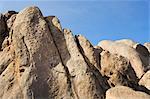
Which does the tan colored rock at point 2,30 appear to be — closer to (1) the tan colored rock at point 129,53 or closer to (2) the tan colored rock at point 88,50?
(2) the tan colored rock at point 88,50

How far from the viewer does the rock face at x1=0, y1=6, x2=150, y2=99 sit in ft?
91.0

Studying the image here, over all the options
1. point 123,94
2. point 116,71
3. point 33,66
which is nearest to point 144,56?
point 116,71

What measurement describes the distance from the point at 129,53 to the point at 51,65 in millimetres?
19535

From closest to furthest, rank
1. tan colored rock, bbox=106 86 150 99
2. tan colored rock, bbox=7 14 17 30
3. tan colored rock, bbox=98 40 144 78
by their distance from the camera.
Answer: tan colored rock, bbox=106 86 150 99 → tan colored rock, bbox=7 14 17 30 → tan colored rock, bbox=98 40 144 78

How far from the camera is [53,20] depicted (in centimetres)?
3186

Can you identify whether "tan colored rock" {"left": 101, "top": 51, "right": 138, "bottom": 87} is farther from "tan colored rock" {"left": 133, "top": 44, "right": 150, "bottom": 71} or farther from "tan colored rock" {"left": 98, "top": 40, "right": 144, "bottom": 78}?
"tan colored rock" {"left": 133, "top": 44, "right": 150, "bottom": 71}

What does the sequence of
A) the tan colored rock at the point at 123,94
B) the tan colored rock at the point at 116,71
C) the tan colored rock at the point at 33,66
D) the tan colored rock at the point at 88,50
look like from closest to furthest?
the tan colored rock at the point at 123,94
the tan colored rock at the point at 33,66
the tan colored rock at the point at 116,71
the tan colored rock at the point at 88,50

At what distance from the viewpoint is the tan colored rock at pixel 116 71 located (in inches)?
1212

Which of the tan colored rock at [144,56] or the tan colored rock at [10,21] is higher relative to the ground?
the tan colored rock at [144,56]

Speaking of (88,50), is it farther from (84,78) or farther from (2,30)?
(2,30)

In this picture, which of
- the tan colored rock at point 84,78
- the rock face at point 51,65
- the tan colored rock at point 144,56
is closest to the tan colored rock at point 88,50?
the rock face at point 51,65

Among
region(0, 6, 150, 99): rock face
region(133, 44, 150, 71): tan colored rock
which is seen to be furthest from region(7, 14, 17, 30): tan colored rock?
region(133, 44, 150, 71): tan colored rock

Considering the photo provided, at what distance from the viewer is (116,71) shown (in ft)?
103

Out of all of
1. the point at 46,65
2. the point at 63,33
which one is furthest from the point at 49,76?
the point at 63,33
